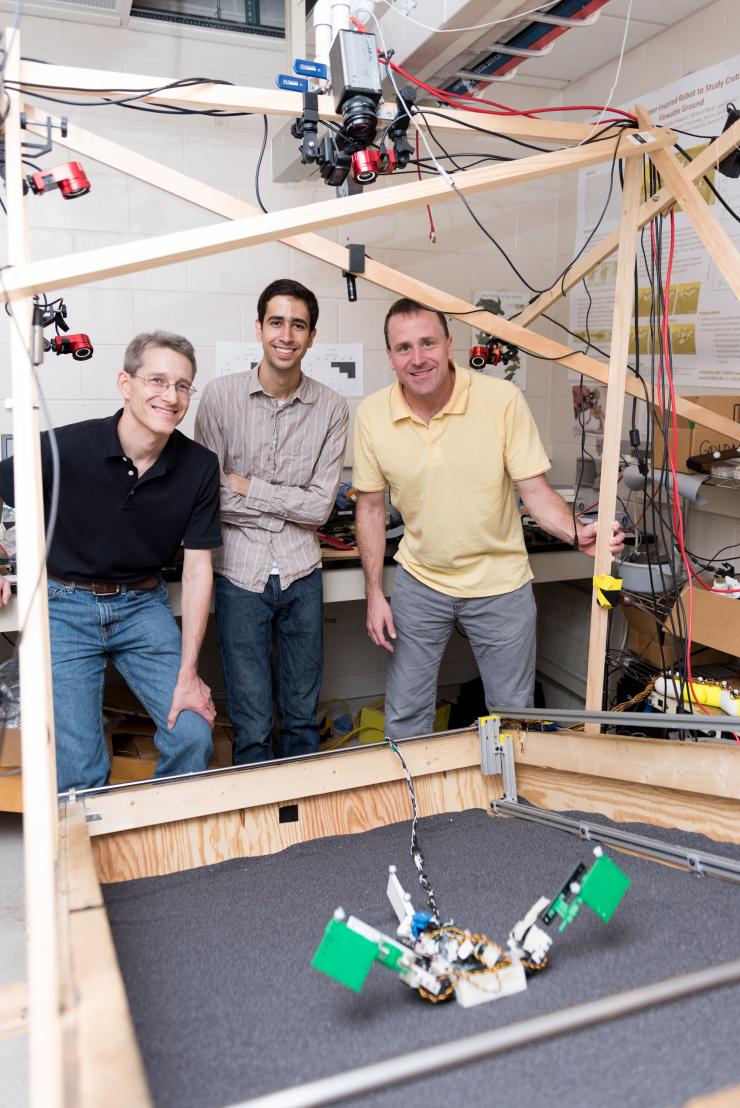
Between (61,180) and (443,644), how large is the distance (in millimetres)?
1620

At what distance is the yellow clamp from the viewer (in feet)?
6.68

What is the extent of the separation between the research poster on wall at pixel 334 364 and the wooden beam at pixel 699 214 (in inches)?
66.2

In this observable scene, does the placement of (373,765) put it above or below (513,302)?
below

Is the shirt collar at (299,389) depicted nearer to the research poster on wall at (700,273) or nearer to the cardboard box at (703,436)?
the cardboard box at (703,436)

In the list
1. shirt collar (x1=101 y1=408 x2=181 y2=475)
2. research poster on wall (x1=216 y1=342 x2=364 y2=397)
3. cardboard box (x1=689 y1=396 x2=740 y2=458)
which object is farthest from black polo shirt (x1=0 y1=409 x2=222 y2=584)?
cardboard box (x1=689 y1=396 x2=740 y2=458)

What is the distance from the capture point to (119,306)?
124 inches

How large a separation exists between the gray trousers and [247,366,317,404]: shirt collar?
59 centimetres

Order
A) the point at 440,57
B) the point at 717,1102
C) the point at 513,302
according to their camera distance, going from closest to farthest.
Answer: the point at 717,1102 < the point at 440,57 < the point at 513,302

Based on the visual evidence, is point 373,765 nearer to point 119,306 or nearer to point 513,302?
point 119,306

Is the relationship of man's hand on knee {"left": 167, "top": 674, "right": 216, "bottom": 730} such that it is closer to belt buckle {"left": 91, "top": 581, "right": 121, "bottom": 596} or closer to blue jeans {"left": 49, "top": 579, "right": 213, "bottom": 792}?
blue jeans {"left": 49, "top": 579, "right": 213, "bottom": 792}

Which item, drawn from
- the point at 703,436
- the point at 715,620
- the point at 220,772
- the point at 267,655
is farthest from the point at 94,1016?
the point at 703,436

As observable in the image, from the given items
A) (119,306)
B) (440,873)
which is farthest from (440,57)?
(440,873)

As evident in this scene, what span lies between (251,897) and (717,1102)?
893 mm

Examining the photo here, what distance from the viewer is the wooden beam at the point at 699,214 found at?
1.82 metres
